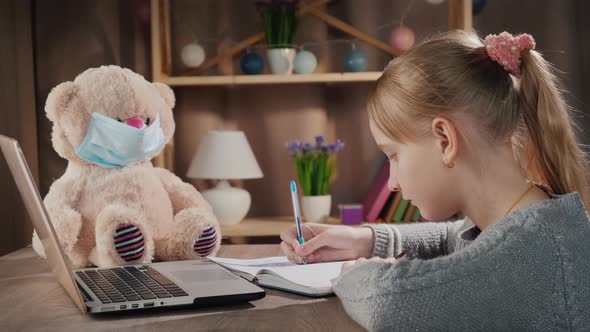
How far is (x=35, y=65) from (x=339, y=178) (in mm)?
1280

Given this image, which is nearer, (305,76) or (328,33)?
(305,76)

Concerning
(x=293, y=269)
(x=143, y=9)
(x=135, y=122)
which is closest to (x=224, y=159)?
(x=143, y=9)

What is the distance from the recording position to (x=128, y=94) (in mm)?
1286

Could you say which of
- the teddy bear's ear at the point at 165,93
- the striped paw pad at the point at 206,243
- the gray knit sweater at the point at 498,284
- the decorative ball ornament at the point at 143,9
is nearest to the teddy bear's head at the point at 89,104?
the teddy bear's ear at the point at 165,93

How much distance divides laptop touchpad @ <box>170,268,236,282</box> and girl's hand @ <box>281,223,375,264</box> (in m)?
0.16

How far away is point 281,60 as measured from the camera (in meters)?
2.43

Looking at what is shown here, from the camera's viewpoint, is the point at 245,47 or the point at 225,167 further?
the point at 245,47

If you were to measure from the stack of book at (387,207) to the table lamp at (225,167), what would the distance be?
449 millimetres

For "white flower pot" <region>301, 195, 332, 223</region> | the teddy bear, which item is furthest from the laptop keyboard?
"white flower pot" <region>301, 195, 332, 223</region>

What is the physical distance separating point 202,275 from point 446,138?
42 cm

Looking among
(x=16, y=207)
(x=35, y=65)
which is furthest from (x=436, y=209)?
(x=35, y=65)

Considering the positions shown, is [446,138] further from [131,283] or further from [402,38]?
[402,38]

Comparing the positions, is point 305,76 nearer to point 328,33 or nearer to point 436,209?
point 328,33

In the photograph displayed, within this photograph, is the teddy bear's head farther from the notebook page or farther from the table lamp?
the table lamp
